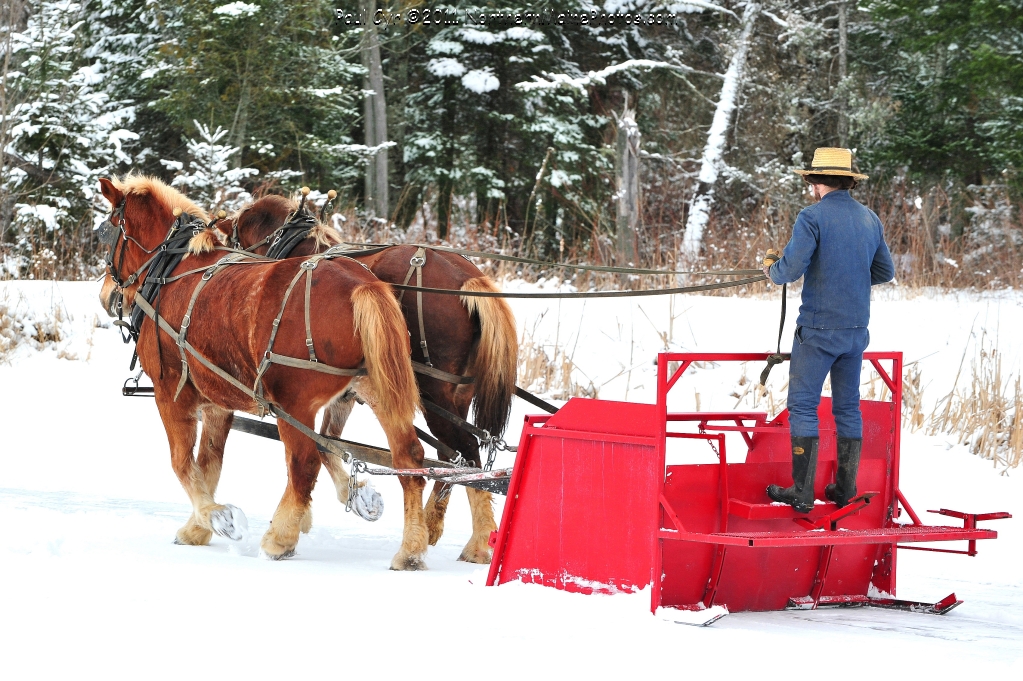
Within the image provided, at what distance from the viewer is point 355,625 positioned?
3.91 meters

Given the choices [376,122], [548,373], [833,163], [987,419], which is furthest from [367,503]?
[376,122]

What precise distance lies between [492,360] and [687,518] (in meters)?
1.69

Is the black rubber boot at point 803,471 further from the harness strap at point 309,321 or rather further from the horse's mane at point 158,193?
the horse's mane at point 158,193

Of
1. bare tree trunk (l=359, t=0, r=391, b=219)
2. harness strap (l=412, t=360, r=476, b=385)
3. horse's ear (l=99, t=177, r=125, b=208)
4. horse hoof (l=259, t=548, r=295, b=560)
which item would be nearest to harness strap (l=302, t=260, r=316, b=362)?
harness strap (l=412, t=360, r=476, b=385)

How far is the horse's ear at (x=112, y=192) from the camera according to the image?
641cm

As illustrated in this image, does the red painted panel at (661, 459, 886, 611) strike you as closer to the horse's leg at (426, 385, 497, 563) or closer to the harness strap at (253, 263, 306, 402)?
the horse's leg at (426, 385, 497, 563)

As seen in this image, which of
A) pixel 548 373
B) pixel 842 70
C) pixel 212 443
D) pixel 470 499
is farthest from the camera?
pixel 842 70

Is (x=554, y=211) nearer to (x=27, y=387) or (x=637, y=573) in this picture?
(x=27, y=387)

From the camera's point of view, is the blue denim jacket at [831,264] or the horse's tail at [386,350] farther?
the horse's tail at [386,350]

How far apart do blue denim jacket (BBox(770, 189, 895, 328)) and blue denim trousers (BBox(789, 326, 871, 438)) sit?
5cm

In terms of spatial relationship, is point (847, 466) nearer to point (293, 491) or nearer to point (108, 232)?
point (293, 491)

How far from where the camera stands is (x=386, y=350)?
5.21 meters

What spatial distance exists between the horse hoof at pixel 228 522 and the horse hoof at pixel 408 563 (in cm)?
99

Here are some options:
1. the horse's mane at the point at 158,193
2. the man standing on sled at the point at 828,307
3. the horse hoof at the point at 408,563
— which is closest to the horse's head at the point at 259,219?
the horse's mane at the point at 158,193
